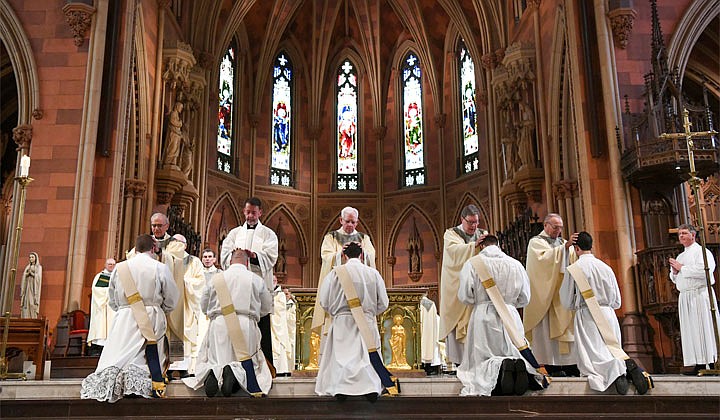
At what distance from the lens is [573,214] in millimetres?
15734

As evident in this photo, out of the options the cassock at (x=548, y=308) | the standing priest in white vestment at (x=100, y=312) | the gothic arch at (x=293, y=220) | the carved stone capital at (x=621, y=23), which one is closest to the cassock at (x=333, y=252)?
the cassock at (x=548, y=308)

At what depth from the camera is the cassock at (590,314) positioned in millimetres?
6578

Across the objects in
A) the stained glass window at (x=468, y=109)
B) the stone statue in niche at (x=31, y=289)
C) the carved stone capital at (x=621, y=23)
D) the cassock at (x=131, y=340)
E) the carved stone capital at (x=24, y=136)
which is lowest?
the cassock at (x=131, y=340)

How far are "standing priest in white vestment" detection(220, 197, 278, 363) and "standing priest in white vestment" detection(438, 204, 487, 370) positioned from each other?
1803 mm

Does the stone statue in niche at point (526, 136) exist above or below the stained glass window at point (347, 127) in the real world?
below

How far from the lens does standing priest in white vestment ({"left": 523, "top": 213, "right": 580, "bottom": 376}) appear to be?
7395 millimetres

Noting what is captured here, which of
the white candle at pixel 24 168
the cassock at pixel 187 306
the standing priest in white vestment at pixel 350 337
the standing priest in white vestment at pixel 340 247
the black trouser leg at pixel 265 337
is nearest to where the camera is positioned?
the standing priest in white vestment at pixel 350 337

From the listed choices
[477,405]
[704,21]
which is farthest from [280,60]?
[477,405]

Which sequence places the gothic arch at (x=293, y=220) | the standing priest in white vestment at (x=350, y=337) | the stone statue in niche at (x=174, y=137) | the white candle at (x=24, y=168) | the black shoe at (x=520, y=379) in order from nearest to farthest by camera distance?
the black shoe at (x=520, y=379) → the standing priest in white vestment at (x=350, y=337) → the white candle at (x=24, y=168) → the stone statue in niche at (x=174, y=137) → the gothic arch at (x=293, y=220)

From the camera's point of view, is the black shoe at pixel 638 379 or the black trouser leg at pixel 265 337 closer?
the black shoe at pixel 638 379

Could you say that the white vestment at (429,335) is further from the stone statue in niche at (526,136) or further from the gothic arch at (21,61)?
the gothic arch at (21,61)

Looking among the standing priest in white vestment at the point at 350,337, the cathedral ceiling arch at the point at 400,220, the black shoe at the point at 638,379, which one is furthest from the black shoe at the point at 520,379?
the cathedral ceiling arch at the point at 400,220

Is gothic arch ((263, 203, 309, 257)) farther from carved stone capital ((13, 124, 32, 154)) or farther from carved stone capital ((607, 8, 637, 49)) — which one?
carved stone capital ((607, 8, 637, 49))

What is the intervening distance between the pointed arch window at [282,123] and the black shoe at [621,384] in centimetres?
1891
